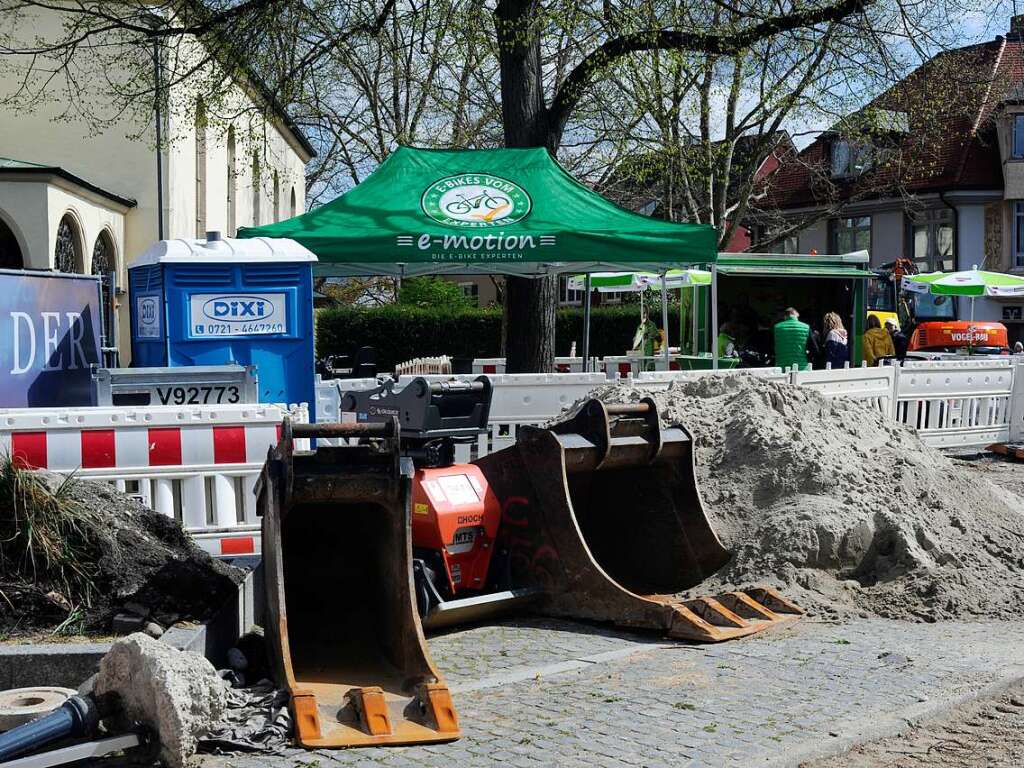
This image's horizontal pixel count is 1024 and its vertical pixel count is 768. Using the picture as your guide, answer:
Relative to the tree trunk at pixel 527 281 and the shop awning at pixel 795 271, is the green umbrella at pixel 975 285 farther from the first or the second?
the tree trunk at pixel 527 281

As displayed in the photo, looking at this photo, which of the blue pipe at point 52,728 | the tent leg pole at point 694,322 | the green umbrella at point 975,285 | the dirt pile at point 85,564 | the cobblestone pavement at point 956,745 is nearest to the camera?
the blue pipe at point 52,728

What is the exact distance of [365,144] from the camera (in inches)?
1407

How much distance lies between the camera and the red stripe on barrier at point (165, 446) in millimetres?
7188

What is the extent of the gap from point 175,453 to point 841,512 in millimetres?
3983

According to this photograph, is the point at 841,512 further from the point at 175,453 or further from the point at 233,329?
the point at 233,329

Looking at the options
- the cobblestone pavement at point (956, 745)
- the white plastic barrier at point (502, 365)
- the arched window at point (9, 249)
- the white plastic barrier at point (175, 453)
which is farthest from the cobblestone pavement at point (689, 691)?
the arched window at point (9, 249)

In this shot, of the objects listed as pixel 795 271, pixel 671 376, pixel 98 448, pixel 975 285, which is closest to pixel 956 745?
pixel 98 448

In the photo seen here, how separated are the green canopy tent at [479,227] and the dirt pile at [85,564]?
7801 mm

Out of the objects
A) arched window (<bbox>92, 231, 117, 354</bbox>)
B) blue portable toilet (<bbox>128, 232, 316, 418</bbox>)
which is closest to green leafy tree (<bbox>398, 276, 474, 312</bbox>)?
arched window (<bbox>92, 231, 117, 354</bbox>)

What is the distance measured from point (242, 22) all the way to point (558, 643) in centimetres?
1263

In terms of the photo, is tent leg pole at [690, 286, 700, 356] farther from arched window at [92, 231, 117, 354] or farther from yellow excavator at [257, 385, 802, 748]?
yellow excavator at [257, 385, 802, 748]

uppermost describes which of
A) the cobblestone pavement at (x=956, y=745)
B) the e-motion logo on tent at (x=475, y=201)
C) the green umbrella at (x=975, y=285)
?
the e-motion logo on tent at (x=475, y=201)

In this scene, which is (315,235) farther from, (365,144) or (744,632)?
(365,144)


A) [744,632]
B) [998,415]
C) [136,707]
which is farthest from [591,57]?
[136,707]
